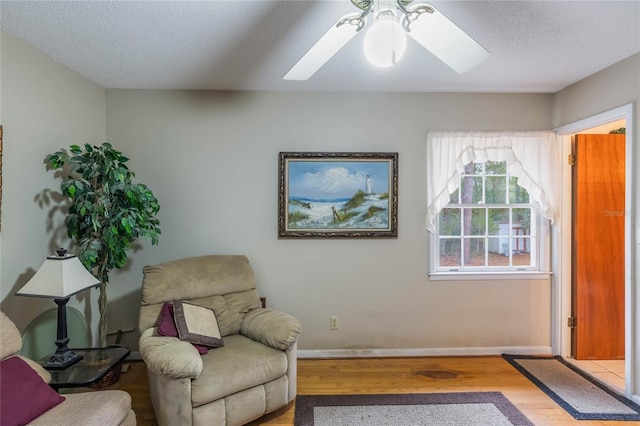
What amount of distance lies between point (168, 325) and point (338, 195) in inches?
68.4

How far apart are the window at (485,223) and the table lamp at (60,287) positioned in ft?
9.56

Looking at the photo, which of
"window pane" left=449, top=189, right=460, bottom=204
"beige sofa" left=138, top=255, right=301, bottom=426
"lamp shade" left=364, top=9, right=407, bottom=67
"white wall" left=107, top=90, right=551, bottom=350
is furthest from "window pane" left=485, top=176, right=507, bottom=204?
"lamp shade" left=364, top=9, right=407, bottom=67

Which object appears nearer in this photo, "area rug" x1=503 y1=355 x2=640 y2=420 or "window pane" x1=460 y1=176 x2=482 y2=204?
"area rug" x1=503 y1=355 x2=640 y2=420

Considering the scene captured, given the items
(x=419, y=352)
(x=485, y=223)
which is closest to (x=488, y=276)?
(x=485, y=223)

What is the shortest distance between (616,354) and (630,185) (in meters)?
1.69

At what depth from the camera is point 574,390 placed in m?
2.63

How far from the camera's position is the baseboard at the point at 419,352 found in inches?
126

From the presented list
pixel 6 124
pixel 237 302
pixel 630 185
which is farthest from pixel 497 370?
pixel 6 124

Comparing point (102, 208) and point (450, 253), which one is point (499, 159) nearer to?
point (450, 253)

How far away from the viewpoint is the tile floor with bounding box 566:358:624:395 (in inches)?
106

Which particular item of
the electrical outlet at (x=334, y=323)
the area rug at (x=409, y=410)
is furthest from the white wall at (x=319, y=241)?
the area rug at (x=409, y=410)

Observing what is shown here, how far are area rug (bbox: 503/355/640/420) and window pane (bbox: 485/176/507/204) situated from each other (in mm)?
1466

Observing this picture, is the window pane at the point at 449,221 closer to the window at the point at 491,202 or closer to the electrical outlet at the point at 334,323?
the window at the point at 491,202

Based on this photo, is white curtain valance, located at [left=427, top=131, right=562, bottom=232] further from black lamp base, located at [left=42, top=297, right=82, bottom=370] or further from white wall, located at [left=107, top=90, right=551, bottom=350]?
black lamp base, located at [left=42, top=297, right=82, bottom=370]
